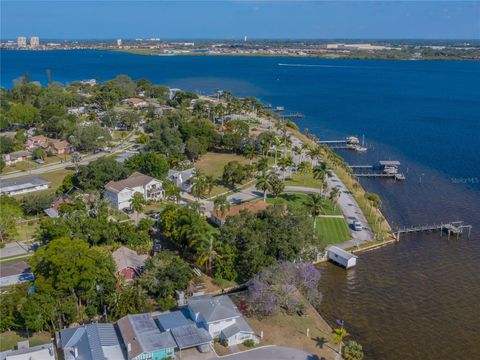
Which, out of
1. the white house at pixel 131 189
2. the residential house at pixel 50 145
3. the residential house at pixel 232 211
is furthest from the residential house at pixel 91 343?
the residential house at pixel 50 145

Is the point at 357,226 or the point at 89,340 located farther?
the point at 357,226

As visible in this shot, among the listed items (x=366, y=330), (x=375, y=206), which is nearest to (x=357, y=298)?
(x=366, y=330)

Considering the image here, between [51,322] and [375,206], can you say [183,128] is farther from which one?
[51,322]

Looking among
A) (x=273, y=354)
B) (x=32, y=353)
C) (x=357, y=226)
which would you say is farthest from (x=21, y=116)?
(x=273, y=354)

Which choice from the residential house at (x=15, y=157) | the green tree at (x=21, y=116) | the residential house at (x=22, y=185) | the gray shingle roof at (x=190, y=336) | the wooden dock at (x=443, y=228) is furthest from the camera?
the green tree at (x=21, y=116)

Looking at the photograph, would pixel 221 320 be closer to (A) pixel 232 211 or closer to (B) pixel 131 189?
(A) pixel 232 211

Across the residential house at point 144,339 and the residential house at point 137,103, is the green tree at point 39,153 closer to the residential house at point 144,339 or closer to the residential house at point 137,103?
the residential house at point 137,103

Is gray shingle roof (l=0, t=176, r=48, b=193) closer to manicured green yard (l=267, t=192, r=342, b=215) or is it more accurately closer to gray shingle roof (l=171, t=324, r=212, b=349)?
manicured green yard (l=267, t=192, r=342, b=215)
